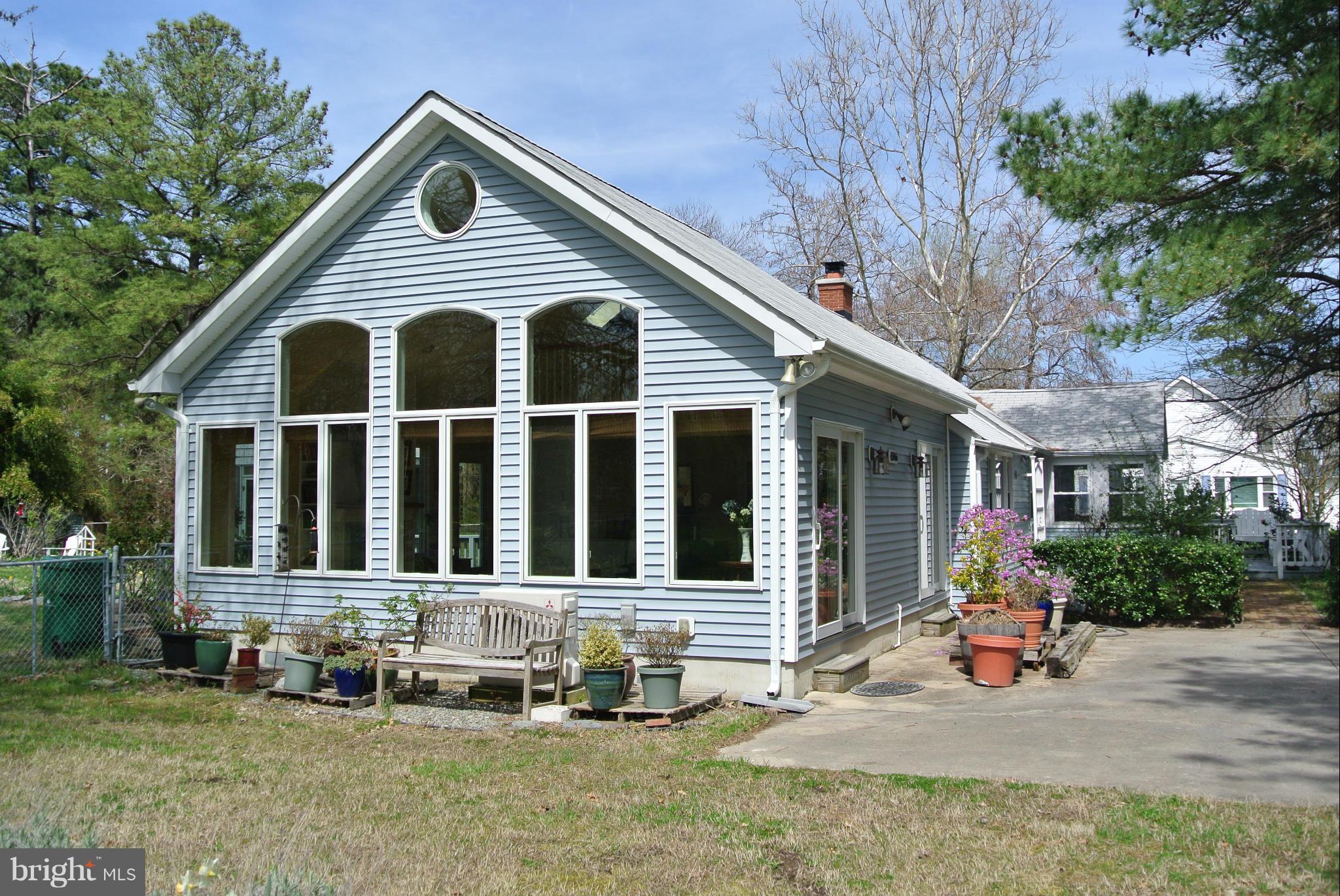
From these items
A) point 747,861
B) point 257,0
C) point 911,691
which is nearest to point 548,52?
point 257,0

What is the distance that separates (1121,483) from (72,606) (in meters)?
20.7

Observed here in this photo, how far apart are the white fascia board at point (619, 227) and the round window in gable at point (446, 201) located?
374 mm

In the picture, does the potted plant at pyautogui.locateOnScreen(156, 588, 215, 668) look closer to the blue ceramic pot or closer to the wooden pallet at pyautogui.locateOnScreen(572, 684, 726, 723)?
the blue ceramic pot

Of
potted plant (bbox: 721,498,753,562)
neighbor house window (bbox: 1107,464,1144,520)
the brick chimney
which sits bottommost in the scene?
potted plant (bbox: 721,498,753,562)

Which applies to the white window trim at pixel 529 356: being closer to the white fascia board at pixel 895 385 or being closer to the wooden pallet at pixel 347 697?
the white fascia board at pixel 895 385

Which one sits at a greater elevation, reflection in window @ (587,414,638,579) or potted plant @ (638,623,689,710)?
reflection in window @ (587,414,638,579)

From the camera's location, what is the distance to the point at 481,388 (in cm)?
1090

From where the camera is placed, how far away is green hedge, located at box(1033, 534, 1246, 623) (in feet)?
48.3

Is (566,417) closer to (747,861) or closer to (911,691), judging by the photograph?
(911,691)

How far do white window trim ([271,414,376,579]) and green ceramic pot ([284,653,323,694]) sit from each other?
1433 millimetres

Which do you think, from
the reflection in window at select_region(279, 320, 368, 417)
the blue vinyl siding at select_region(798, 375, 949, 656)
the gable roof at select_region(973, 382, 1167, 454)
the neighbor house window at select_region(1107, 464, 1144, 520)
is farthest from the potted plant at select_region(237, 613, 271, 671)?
the gable roof at select_region(973, 382, 1167, 454)

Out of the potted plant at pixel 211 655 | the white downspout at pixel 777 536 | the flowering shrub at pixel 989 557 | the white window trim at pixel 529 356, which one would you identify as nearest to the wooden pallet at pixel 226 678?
the potted plant at pixel 211 655

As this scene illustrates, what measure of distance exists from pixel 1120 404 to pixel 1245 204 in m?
17.6

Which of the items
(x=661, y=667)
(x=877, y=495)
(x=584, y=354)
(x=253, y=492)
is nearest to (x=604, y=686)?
(x=661, y=667)
